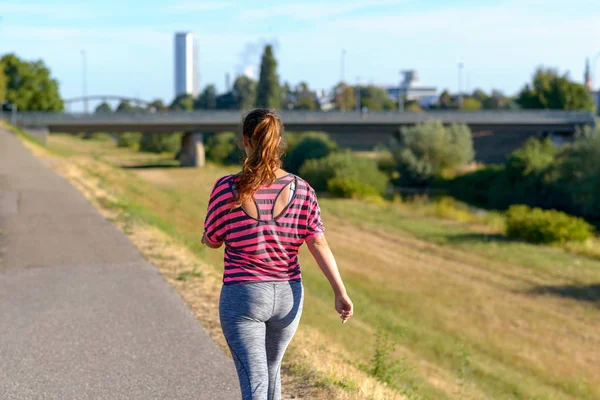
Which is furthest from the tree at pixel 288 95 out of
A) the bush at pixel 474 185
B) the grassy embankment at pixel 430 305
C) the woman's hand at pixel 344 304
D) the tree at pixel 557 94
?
the woman's hand at pixel 344 304

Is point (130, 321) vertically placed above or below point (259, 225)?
below

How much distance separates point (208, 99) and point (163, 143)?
47434 millimetres

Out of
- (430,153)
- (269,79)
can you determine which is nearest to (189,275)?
(430,153)

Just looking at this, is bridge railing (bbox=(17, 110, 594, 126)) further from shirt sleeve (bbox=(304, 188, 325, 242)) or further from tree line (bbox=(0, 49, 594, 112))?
shirt sleeve (bbox=(304, 188, 325, 242))

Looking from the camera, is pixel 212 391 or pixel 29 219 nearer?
pixel 212 391

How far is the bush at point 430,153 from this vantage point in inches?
2406

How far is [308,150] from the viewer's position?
223 ft

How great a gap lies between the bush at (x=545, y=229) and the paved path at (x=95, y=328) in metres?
22.2

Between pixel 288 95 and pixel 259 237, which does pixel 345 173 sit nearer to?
pixel 259 237

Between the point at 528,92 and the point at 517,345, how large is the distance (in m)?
96.7

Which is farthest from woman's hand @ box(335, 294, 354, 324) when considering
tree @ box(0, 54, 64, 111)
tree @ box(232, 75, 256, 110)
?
tree @ box(232, 75, 256, 110)

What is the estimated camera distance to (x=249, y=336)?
396 centimetres

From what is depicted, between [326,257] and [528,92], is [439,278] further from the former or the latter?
[528,92]

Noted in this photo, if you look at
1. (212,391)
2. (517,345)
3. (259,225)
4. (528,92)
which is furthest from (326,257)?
(528,92)
